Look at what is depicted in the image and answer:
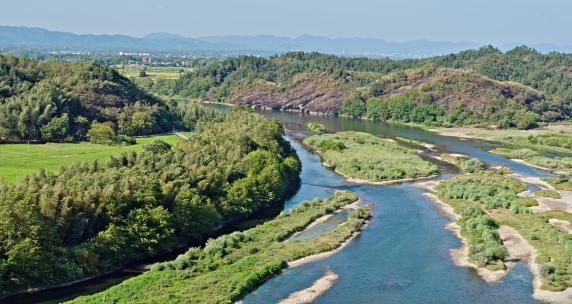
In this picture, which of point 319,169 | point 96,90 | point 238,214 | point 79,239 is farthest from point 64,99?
point 79,239

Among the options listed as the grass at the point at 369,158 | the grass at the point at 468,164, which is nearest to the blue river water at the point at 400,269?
the grass at the point at 369,158

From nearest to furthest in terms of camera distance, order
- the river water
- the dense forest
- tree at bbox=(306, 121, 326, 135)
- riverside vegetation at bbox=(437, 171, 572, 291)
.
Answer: the dense forest → the river water → riverside vegetation at bbox=(437, 171, 572, 291) → tree at bbox=(306, 121, 326, 135)

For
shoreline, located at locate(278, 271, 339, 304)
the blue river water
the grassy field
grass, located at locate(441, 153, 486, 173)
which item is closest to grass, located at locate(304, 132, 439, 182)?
grass, located at locate(441, 153, 486, 173)

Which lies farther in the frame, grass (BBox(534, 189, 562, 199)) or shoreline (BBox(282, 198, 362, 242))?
grass (BBox(534, 189, 562, 199))

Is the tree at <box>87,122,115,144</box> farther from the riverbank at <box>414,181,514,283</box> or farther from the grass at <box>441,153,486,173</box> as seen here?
the grass at <box>441,153,486,173</box>

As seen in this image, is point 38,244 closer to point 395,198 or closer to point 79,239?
point 79,239

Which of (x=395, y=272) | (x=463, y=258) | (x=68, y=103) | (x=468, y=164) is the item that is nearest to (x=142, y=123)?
(x=68, y=103)

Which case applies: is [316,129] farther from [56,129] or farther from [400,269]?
[400,269]

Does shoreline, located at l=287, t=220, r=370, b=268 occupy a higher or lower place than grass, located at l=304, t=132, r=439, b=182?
lower
